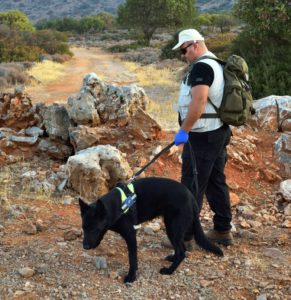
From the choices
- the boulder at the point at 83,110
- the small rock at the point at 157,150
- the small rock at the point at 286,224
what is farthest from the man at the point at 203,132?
the boulder at the point at 83,110

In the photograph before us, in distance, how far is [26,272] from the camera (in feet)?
12.4

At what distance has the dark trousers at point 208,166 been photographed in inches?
159

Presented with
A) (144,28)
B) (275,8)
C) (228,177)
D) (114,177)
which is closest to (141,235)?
(114,177)

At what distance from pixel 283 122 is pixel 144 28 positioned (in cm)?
3408

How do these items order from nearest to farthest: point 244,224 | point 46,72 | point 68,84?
point 244,224
point 68,84
point 46,72

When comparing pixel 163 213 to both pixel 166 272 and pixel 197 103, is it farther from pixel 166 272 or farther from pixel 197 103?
pixel 197 103

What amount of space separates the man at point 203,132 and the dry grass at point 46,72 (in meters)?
14.0

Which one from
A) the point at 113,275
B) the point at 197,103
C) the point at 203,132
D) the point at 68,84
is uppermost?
the point at 197,103

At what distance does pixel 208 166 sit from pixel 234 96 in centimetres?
66

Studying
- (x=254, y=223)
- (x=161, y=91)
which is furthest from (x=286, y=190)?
(x=161, y=91)

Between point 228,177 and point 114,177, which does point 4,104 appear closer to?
point 114,177

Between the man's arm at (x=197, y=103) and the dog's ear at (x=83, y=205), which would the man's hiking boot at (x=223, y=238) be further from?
the dog's ear at (x=83, y=205)

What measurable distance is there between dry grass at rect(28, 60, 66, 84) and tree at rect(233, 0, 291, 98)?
7700 mm

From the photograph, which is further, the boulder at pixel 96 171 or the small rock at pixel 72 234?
the boulder at pixel 96 171
